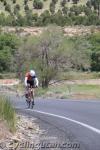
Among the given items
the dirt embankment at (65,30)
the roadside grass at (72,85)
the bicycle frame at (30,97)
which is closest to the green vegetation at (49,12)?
the dirt embankment at (65,30)

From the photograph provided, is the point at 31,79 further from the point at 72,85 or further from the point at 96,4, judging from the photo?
the point at 96,4

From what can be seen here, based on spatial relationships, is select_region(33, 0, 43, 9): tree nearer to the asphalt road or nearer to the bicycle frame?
the bicycle frame

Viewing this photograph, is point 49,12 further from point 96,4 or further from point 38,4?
point 96,4

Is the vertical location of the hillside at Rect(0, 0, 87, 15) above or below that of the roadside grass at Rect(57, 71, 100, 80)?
above

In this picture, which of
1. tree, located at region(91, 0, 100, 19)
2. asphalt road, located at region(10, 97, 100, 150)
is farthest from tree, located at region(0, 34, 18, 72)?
asphalt road, located at region(10, 97, 100, 150)

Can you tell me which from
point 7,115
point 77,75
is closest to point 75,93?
point 7,115

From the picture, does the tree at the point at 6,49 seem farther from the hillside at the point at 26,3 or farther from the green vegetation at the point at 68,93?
the hillside at the point at 26,3

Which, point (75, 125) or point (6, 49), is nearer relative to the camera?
point (75, 125)

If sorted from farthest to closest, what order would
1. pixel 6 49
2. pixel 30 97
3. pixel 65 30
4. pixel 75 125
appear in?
Answer: pixel 65 30
pixel 6 49
pixel 30 97
pixel 75 125

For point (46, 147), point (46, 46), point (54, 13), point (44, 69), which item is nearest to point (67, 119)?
point (46, 147)

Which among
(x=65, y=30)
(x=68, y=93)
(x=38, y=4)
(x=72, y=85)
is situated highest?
(x=68, y=93)

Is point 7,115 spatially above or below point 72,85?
above

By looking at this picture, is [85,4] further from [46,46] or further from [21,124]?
[21,124]

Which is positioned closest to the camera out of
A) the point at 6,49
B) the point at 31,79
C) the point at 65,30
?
the point at 31,79
